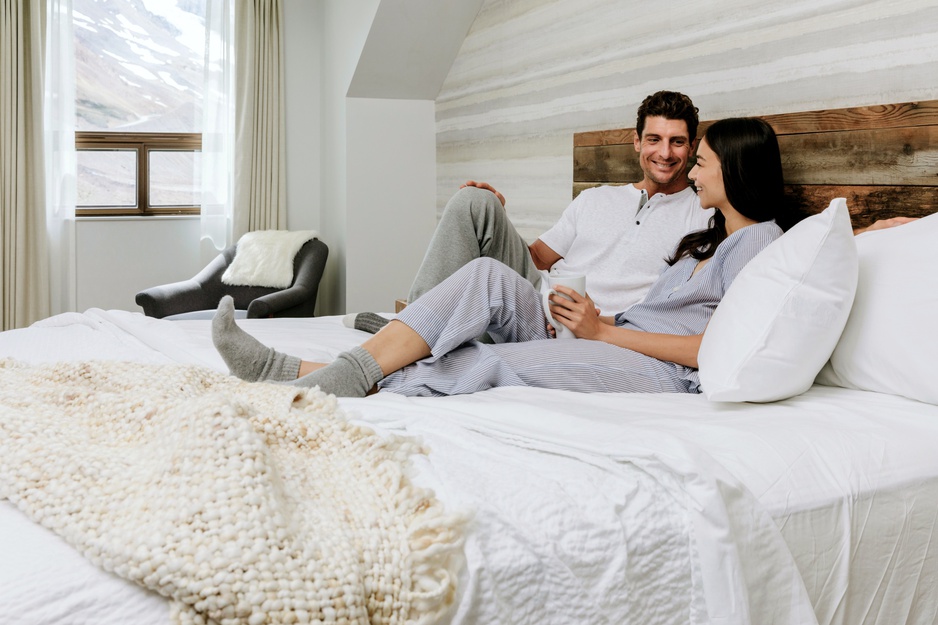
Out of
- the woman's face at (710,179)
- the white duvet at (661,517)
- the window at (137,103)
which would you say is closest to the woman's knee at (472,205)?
the woman's face at (710,179)

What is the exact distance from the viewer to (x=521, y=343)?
1.98 metres

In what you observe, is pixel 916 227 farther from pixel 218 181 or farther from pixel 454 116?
pixel 218 181

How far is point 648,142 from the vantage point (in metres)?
2.54

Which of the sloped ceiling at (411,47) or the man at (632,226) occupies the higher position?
the sloped ceiling at (411,47)

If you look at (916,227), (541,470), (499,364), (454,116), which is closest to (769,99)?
(916,227)

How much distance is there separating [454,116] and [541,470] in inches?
134

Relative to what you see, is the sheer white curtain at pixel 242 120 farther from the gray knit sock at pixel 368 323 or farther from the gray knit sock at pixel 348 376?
the gray knit sock at pixel 348 376

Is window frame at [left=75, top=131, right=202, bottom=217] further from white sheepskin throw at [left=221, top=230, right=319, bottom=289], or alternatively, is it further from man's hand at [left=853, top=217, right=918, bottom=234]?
man's hand at [left=853, top=217, right=918, bottom=234]

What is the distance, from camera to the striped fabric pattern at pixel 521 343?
184 cm

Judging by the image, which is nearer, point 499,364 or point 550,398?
point 550,398

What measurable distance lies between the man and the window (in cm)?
273

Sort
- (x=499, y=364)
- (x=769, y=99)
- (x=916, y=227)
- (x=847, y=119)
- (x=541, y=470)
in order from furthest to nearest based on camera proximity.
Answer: (x=769, y=99), (x=847, y=119), (x=499, y=364), (x=916, y=227), (x=541, y=470)

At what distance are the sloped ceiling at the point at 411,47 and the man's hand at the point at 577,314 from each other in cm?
250

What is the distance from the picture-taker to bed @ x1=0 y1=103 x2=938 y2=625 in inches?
35.7
